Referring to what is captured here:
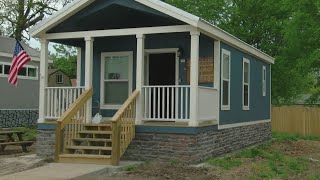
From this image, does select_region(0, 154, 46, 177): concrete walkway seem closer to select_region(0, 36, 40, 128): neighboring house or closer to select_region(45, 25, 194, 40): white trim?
select_region(45, 25, 194, 40): white trim

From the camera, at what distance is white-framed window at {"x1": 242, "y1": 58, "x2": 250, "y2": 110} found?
57.0 feet

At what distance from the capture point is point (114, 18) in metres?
14.0

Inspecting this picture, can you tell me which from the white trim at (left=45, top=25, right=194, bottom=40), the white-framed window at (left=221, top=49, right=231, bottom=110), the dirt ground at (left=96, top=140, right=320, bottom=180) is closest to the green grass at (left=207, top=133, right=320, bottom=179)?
the dirt ground at (left=96, top=140, right=320, bottom=180)

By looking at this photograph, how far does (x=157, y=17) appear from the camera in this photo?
43.9ft

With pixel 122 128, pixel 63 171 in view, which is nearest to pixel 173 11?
pixel 122 128

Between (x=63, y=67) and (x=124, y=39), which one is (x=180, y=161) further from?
(x=63, y=67)

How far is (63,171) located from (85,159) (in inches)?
49.1

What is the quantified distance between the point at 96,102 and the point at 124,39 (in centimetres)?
203

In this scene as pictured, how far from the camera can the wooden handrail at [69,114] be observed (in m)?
12.3

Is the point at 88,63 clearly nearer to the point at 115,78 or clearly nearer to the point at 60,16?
the point at 60,16

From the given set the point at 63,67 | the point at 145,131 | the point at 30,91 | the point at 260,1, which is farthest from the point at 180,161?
the point at 63,67

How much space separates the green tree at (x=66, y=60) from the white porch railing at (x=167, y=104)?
143 feet

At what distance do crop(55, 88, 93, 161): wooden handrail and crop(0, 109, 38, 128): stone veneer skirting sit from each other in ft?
38.3

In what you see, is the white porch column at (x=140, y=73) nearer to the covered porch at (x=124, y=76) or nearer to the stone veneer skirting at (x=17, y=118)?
the covered porch at (x=124, y=76)
